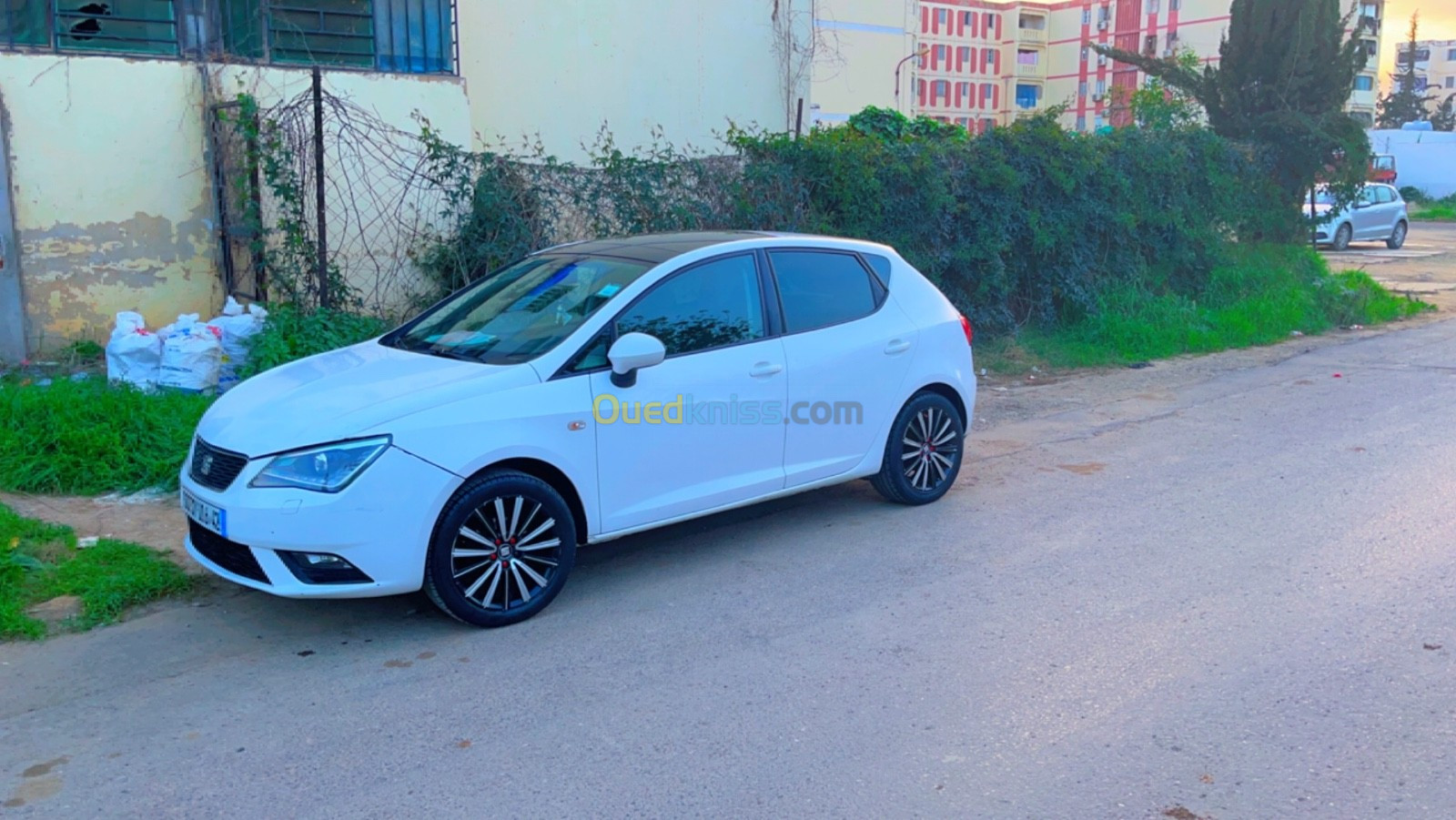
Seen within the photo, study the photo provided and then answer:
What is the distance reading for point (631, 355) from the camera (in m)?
5.34

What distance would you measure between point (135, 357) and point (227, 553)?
4.20m

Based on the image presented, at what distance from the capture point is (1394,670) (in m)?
4.62

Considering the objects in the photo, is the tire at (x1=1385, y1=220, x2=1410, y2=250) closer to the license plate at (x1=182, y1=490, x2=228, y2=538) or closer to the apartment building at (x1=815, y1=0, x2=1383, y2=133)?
the license plate at (x1=182, y1=490, x2=228, y2=538)

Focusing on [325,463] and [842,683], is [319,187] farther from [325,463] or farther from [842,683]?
[842,683]

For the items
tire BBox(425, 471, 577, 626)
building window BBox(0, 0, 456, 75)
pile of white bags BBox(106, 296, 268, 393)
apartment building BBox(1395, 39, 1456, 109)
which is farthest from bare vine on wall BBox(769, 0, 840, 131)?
apartment building BBox(1395, 39, 1456, 109)

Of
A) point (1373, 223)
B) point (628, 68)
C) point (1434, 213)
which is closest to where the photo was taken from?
point (628, 68)

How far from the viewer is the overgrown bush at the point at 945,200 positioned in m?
9.83

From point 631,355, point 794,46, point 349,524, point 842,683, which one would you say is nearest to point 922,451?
point 631,355

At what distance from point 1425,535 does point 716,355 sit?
154 inches

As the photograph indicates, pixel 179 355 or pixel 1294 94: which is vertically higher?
pixel 1294 94

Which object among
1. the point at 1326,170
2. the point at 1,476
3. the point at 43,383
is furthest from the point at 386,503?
the point at 1326,170

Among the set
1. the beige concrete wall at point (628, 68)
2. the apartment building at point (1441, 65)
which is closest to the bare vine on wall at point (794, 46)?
the beige concrete wall at point (628, 68)

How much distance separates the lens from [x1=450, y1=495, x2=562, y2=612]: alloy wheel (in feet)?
16.6

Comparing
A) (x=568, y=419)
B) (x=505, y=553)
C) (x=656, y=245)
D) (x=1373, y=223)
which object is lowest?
(x=505, y=553)
